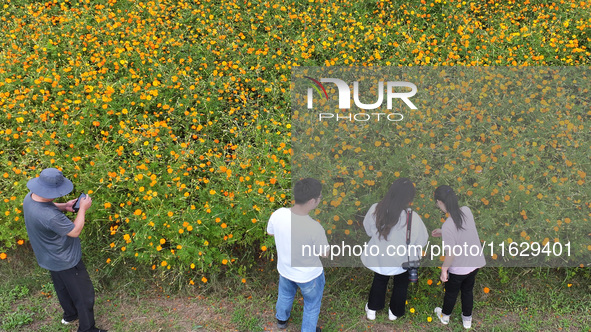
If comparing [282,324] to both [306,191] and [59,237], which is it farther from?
[59,237]

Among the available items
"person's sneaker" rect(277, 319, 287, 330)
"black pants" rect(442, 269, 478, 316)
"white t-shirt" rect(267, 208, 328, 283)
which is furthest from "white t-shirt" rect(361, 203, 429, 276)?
"person's sneaker" rect(277, 319, 287, 330)

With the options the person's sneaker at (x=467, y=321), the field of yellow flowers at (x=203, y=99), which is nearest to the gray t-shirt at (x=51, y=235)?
the field of yellow flowers at (x=203, y=99)

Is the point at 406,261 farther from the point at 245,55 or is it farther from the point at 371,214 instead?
the point at 245,55

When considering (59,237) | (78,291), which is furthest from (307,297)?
(59,237)

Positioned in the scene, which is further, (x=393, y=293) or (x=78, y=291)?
(x=393, y=293)

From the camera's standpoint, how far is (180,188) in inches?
177

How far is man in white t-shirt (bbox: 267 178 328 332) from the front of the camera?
132 inches

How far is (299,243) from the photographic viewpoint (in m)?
3.32

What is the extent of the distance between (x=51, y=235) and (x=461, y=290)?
347 cm

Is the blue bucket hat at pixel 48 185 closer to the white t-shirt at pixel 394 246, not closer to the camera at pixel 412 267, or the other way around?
the white t-shirt at pixel 394 246

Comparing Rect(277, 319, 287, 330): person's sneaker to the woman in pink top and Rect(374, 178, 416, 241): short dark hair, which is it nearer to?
Rect(374, 178, 416, 241): short dark hair

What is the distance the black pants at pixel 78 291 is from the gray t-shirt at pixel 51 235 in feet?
0.33

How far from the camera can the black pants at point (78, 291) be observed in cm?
370

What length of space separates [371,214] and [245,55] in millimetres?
3798
